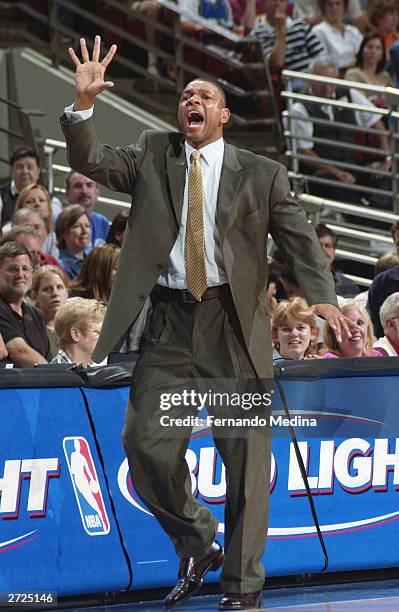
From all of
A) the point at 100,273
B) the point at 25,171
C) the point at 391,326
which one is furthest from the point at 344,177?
the point at 391,326

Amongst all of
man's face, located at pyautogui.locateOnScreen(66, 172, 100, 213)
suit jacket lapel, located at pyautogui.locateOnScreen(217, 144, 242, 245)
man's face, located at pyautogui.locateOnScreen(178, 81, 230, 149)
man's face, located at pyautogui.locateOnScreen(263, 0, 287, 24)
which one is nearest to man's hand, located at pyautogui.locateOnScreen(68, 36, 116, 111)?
man's face, located at pyautogui.locateOnScreen(178, 81, 230, 149)

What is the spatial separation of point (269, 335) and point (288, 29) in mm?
8096

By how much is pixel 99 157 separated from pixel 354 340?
99.5 inches

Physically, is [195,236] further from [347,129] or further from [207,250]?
[347,129]

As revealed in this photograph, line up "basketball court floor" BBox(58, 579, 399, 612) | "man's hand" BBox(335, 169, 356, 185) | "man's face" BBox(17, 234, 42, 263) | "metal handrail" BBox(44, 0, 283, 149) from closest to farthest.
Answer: "basketball court floor" BBox(58, 579, 399, 612) < "man's face" BBox(17, 234, 42, 263) < "man's hand" BBox(335, 169, 356, 185) < "metal handrail" BBox(44, 0, 283, 149)

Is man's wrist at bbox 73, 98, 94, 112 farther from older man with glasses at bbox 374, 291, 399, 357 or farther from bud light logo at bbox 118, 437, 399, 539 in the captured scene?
older man with glasses at bbox 374, 291, 399, 357

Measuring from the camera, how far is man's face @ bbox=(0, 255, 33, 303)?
281 inches

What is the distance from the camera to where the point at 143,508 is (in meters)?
5.58

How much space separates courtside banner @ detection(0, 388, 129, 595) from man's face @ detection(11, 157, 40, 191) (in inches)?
181

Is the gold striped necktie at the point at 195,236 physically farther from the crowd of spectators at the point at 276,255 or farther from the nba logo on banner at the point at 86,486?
the nba logo on banner at the point at 86,486

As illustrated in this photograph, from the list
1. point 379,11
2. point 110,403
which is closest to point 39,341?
point 110,403

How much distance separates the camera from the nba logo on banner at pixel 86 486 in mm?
5445

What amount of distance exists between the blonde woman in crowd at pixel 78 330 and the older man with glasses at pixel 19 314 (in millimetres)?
606

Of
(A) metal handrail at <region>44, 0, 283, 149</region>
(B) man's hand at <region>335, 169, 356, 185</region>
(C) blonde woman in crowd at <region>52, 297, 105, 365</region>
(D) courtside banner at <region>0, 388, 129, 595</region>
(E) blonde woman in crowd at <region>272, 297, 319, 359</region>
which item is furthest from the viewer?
(A) metal handrail at <region>44, 0, 283, 149</region>
